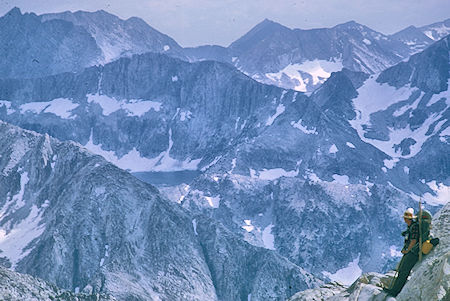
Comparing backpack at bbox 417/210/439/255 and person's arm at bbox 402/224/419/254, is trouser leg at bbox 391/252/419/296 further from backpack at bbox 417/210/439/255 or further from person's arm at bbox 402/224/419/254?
backpack at bbox 417/210/439/255

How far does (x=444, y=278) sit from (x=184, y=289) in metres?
173

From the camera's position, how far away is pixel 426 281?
23.5 meters

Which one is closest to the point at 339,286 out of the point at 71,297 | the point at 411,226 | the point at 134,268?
the point at 411,226

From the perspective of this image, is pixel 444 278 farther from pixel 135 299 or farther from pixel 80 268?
pixel 80 268

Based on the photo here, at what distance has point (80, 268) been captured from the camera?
198 m

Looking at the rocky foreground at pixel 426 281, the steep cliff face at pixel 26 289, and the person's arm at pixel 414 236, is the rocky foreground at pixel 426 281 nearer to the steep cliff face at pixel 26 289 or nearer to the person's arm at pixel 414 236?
the person's arm at pixel 414 236

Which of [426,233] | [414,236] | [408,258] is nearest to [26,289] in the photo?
[408,258]

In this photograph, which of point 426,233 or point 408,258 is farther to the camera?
point 408,258

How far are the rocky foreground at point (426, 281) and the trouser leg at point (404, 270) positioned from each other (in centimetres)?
28

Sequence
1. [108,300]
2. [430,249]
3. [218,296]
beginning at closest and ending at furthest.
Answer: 1. [430,249]
2. [108,300]
3. [218,296]

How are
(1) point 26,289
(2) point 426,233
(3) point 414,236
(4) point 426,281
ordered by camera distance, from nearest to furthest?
(4) point 426,281, (2) point 426,233, (3) point 414,236, (1) point 26,289

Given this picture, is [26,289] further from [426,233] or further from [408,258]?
[426,233]

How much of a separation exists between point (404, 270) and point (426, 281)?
2.72 meters

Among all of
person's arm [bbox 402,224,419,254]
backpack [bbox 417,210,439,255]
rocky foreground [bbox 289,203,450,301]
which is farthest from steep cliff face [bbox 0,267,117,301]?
backpack [bbox 417,210,439,255]
